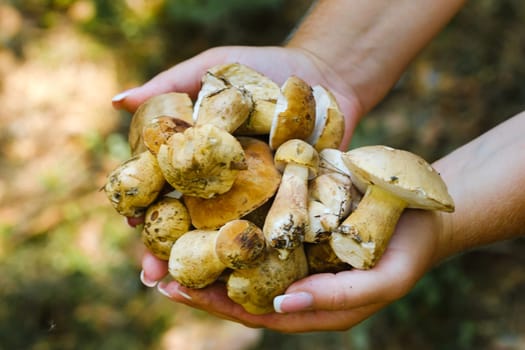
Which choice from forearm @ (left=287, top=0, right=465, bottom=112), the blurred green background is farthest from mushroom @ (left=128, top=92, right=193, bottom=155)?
the blurred green background

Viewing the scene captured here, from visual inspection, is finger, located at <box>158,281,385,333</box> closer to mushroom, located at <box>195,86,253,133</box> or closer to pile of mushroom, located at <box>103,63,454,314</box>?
pile of mushroom, located at <box>103,63,454,314</box>

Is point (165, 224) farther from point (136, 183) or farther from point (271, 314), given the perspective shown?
point (271, 314)

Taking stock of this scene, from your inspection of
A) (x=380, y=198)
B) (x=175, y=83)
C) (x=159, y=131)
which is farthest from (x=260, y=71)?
(x=380, y=198)

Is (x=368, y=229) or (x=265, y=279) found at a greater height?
(x=368, y=229)

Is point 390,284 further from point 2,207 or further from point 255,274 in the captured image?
point 2,207

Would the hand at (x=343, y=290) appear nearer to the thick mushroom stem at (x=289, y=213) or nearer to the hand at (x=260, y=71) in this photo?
the thick mushroom stem at (x=289, y=213)

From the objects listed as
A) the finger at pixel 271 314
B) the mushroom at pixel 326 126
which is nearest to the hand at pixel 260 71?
the mushroom at pixel 326 126
